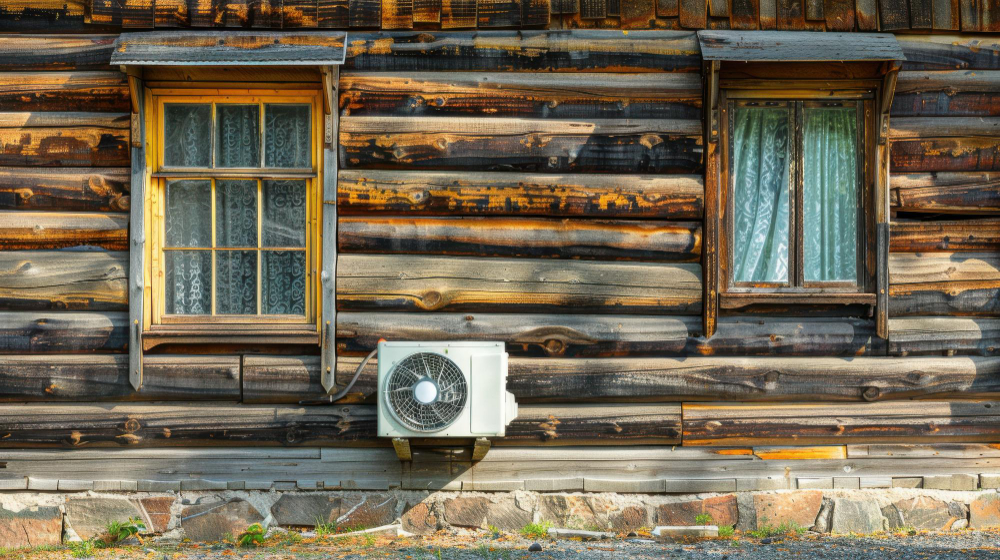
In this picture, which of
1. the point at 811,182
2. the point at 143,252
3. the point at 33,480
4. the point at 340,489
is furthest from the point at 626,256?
the point at 33,480

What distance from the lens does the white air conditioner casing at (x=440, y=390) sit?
200 inches

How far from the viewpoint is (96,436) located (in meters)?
5.49

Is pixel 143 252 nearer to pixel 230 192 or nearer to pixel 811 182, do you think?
pixel 230 192

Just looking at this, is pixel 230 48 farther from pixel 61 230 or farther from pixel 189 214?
pixel 61 230

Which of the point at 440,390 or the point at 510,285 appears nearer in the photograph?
the point at 440,390

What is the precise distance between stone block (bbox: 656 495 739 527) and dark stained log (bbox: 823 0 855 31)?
3.09 m

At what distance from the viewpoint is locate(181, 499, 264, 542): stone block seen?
5.46 m

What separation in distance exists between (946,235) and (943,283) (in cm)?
31

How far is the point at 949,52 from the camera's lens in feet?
18.4

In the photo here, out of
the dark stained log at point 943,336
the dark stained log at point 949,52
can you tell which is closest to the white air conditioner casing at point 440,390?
the dark stained log at point 943,336

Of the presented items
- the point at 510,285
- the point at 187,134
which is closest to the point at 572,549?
the point at 510,285

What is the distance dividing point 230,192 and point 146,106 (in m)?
0.74

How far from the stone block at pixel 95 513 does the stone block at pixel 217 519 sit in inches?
12.7

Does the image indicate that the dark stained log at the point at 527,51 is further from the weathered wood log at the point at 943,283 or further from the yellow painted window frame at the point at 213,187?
the weathered wood log at the point at 943,283
